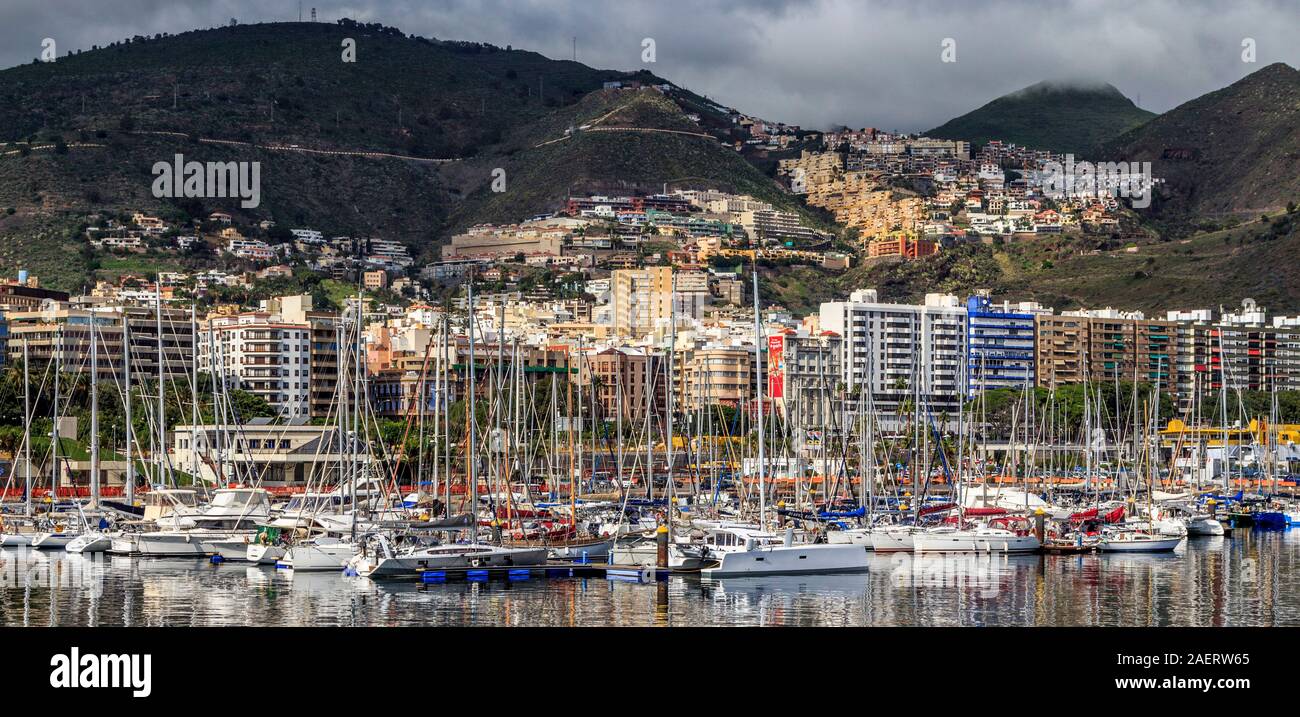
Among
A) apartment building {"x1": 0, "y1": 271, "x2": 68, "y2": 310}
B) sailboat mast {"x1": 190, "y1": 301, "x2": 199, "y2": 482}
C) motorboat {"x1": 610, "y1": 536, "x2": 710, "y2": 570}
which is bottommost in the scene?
motorboat {"x1": 610, "y1": 536, "x2": 710, "y2": 570}

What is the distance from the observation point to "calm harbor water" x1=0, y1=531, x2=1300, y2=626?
81.5 ft

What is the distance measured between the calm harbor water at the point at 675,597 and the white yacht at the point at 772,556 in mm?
210

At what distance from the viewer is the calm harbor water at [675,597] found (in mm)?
24844

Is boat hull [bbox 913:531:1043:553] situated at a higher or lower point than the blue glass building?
lower

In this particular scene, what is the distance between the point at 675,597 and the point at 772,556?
3.26 metres

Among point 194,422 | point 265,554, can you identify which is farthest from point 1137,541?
point 194,422

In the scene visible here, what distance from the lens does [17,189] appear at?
15600 cm

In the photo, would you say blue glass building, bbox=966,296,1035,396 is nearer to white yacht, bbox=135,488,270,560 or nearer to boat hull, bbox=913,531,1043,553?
boat hull, bbox=913,531,1043,553

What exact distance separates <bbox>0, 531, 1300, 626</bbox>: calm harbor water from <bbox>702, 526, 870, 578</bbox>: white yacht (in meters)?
0.21

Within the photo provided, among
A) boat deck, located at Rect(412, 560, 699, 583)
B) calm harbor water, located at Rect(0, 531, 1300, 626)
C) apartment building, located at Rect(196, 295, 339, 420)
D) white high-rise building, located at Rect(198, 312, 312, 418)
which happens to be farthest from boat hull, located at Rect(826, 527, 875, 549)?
white high-rise building, located at Rect(198, 312, 312, 418)

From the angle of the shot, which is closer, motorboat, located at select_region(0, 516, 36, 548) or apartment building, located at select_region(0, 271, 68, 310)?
motorboat, located at select_region(0, 516, 36, 548)

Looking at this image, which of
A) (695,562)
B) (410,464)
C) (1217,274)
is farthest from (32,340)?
(1217,274)
